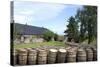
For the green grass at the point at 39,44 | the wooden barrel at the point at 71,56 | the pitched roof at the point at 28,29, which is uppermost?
the pitched roof at the point at 28,29

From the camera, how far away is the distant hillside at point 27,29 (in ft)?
9.32

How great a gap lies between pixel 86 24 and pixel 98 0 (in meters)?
0.45

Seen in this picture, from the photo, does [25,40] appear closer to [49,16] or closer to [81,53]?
[49,16]

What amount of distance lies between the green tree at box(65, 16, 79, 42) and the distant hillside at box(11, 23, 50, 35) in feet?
1.23

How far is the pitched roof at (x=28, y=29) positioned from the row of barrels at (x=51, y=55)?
24 cm

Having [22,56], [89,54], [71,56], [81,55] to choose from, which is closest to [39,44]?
[22,56]

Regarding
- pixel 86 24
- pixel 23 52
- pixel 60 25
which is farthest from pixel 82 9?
pixel 23 52

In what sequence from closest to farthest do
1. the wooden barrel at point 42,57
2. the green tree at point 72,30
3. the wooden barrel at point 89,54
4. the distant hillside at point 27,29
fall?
the distant hillside at point 27,29
the wooden barrel at point 42,57
the green tree at point 72,30
the wooden barrel at point 89,54

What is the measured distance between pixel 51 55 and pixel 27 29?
525mm

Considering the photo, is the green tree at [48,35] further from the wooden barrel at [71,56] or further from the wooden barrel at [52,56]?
the wooden barrel at [71,56]

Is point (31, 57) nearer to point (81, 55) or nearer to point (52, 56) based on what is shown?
point (52, 56)

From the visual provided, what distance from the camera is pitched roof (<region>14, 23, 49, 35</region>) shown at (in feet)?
9.35

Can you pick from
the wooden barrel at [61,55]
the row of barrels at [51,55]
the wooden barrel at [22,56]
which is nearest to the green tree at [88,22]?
the row of barrels at [51,55]

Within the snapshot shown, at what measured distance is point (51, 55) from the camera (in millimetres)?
3047
